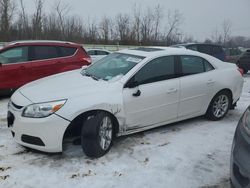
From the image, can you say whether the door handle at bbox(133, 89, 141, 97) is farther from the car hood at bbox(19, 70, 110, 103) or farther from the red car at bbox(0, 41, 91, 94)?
the red car at bbox(0, 41, 91, 94)

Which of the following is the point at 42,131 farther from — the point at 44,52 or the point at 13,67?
the point at 44,52

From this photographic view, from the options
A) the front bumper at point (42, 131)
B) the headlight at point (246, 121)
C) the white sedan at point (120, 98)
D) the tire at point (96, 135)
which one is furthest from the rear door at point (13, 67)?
the headlight at point (246, 121)

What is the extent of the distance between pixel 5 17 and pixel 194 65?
106ft

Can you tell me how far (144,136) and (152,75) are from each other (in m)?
1.03

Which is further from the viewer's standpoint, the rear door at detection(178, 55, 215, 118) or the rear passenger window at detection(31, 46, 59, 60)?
the rear passenger window at detection(31, 46, 59, 60)

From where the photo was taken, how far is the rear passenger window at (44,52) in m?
8.00

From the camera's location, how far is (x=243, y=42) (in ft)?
191

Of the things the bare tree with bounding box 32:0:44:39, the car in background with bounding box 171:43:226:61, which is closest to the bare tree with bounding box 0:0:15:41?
the bare tree with bounding box 32:0:44:39

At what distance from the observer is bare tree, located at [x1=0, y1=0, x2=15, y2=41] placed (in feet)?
105

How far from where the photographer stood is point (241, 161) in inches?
103

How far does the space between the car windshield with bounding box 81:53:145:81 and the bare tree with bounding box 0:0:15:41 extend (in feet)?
96.2

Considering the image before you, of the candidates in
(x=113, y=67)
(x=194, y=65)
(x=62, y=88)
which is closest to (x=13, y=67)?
(x=113, y=67)

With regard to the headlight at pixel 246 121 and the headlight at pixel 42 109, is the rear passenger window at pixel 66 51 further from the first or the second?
the headlight at pixel 246 121

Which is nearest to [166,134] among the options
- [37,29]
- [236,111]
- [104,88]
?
[104,88]
